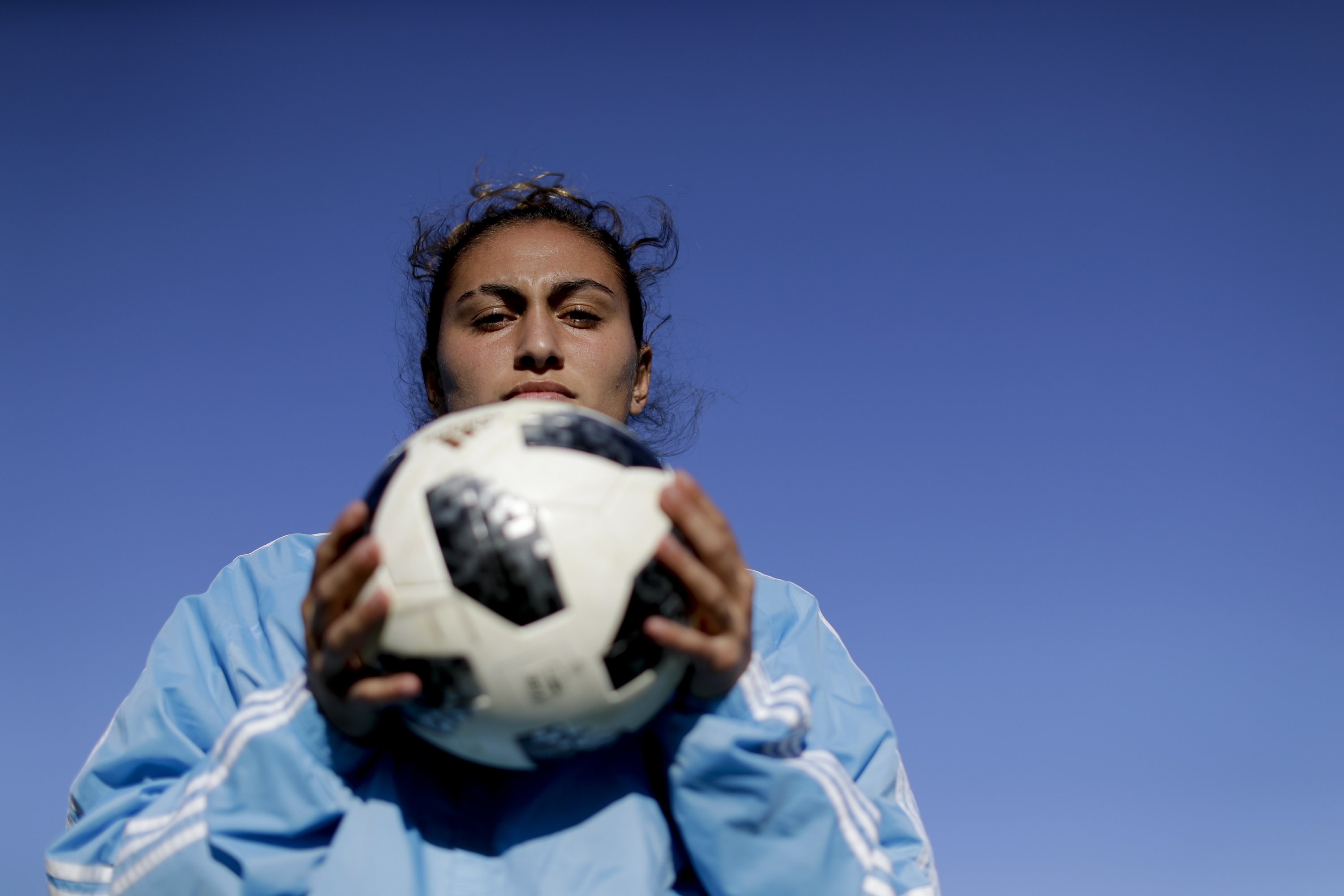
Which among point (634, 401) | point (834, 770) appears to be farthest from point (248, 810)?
point (634, 401)

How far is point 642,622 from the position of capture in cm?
164

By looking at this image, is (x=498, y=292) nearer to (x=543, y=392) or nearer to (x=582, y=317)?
(x=582, y=317)

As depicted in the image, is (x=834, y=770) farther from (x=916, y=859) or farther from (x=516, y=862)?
(x=516, y=862)

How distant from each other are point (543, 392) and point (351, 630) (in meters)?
1.22

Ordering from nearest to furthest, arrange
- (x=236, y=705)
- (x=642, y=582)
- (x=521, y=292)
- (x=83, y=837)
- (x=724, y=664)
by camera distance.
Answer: (x=642, y=582)
(x=724, y=664)
(x=83, y=837)
(x=236, y=705)
(x=521, y=292)

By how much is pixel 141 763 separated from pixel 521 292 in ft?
5.50

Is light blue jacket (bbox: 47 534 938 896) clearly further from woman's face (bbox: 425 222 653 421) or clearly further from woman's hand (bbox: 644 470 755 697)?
woman's face (bbox: 425 222 653 421)

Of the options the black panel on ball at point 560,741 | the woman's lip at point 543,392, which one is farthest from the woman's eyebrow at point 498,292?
the black panel on ball at point 560,741

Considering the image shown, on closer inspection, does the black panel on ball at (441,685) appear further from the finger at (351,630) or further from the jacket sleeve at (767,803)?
the jacket sleeve at (767,803)

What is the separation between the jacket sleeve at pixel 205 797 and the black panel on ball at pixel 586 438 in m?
0.71

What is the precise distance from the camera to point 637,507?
1707 millimetres

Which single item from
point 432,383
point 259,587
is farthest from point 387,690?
point 432,383

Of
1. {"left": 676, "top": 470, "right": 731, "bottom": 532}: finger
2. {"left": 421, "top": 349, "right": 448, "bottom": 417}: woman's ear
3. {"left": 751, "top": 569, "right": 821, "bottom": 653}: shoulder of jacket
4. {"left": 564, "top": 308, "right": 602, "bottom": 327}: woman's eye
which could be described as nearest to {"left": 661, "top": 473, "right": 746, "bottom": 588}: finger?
{"left": 676, "top": 470, "right": 731, "bottom": 532}: finger

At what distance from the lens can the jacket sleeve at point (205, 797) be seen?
1753 millimetres
